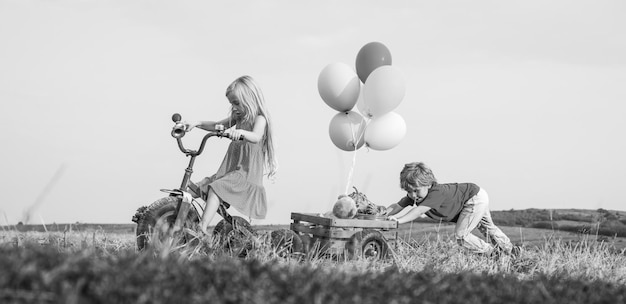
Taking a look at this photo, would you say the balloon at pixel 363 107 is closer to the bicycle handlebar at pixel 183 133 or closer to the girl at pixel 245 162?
the girl at pixel 245 162

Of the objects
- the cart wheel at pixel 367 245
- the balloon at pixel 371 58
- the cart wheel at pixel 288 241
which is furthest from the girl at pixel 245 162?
the balloon at pixel 371 58

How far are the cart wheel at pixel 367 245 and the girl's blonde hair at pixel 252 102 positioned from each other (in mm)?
1131

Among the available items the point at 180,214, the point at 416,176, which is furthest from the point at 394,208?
the point at 180,214

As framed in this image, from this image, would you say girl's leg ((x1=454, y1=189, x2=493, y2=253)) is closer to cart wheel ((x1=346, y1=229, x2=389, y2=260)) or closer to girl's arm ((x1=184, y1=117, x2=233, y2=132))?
cart wheel ((x1=346, y1=229, x2=389, y2=260))

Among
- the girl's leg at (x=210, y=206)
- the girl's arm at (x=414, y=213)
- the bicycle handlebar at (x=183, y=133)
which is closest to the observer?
the bicycle handlebar at (x=183, y=133)

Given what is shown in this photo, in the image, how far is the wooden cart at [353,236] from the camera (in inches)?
247

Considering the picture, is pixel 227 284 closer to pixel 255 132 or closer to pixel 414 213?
pixel 255 132

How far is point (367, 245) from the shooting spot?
6.28 metres

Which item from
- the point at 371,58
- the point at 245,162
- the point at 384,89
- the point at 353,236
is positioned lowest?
the point at 353,236

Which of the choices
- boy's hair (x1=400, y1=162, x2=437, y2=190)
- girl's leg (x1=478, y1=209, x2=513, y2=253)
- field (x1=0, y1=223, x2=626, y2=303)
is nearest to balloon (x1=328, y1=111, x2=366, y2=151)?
boy's hair (x1=400, y1=162, x2=437, y2=190)

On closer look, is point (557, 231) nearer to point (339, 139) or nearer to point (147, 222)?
point (339, 139)

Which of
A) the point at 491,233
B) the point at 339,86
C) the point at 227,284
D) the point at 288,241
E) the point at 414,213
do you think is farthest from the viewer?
the point at 339,86

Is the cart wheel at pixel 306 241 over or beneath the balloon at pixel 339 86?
beneath

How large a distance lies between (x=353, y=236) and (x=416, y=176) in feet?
2.87
